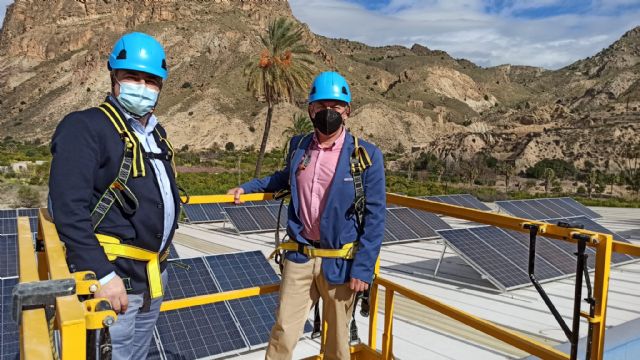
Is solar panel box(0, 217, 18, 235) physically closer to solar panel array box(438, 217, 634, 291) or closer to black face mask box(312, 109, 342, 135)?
solar panel array box(438, 217, 634, 291)

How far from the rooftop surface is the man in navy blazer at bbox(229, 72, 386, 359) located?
2.98 m

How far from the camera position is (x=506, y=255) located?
10367mm

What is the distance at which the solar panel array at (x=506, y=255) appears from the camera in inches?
381

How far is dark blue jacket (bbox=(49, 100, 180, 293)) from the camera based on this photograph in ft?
7.67

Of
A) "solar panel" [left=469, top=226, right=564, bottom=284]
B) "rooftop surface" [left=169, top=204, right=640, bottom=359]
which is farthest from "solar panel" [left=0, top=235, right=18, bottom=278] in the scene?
"solar panel" [left=469, top=226, right=564, bottom=284]

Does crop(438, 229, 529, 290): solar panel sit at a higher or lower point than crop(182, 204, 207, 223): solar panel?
higher

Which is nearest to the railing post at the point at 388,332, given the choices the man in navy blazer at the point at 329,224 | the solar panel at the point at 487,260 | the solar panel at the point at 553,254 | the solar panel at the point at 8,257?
the man in navy blazer at the point at 329,224

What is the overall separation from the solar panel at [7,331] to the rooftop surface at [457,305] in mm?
2626

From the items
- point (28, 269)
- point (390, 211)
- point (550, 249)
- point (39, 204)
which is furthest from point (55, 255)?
point (39, 204)

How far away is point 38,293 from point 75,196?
80cm

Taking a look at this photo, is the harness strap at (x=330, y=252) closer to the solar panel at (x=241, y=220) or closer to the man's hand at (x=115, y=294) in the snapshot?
the man's hand at (x=115, y=294)

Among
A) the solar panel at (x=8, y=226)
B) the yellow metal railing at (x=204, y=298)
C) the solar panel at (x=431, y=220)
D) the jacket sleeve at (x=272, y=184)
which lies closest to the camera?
the yellow metal railing at (x=204, y=298)

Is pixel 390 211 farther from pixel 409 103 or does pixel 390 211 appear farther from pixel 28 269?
pixel 409 103

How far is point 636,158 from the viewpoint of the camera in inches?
2418
